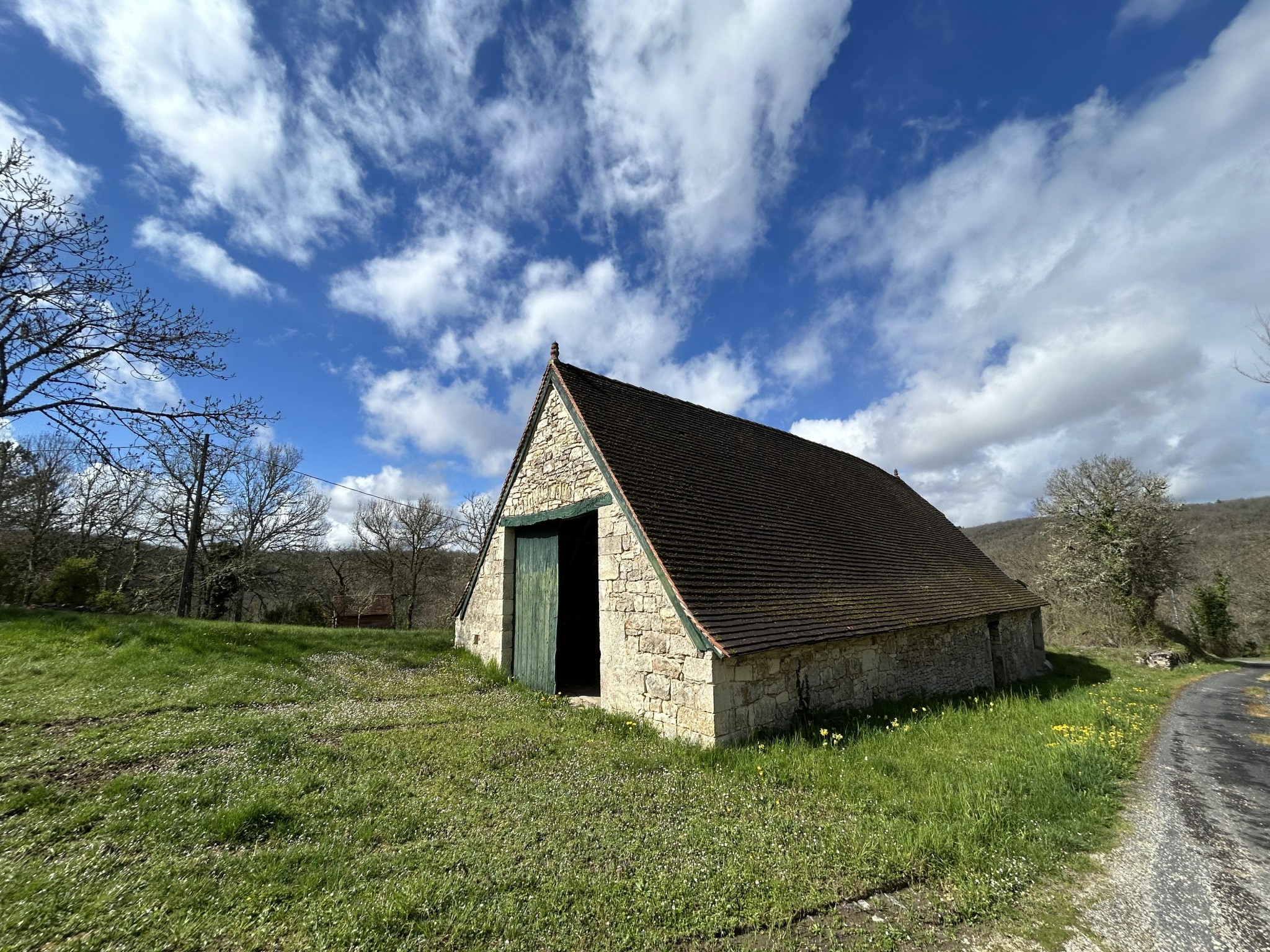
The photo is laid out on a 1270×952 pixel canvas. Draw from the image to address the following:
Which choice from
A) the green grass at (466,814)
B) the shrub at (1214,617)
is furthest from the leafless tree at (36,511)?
the shrub at (1214,617)

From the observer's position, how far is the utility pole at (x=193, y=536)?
56.1 ft

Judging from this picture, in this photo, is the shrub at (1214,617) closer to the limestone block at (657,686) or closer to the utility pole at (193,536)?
the limestone block at (657,686)

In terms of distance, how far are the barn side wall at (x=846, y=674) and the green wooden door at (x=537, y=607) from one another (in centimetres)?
401

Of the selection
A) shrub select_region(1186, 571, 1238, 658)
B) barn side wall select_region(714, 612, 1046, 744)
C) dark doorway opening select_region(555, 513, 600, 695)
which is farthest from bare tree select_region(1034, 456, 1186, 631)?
dark doorway opening select_region(555, 513, 600, 695)

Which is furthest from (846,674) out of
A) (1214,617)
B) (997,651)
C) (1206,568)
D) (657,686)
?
(1206,568)

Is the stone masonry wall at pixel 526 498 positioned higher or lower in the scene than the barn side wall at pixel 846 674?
higher

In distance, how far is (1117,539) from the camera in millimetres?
25562


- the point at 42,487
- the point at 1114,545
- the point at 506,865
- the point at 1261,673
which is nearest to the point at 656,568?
the point at 506,865

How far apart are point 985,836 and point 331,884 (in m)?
5.17

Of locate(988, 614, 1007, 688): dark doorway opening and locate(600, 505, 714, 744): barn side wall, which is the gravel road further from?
locate(988, 614, 1007, 688): dark doorway opening

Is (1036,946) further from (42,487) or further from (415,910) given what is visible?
(42,487)

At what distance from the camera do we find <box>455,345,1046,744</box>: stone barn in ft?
23.4

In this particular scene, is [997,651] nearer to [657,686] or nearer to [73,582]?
[657,686]

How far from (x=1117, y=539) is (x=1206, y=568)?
21.4 metres
